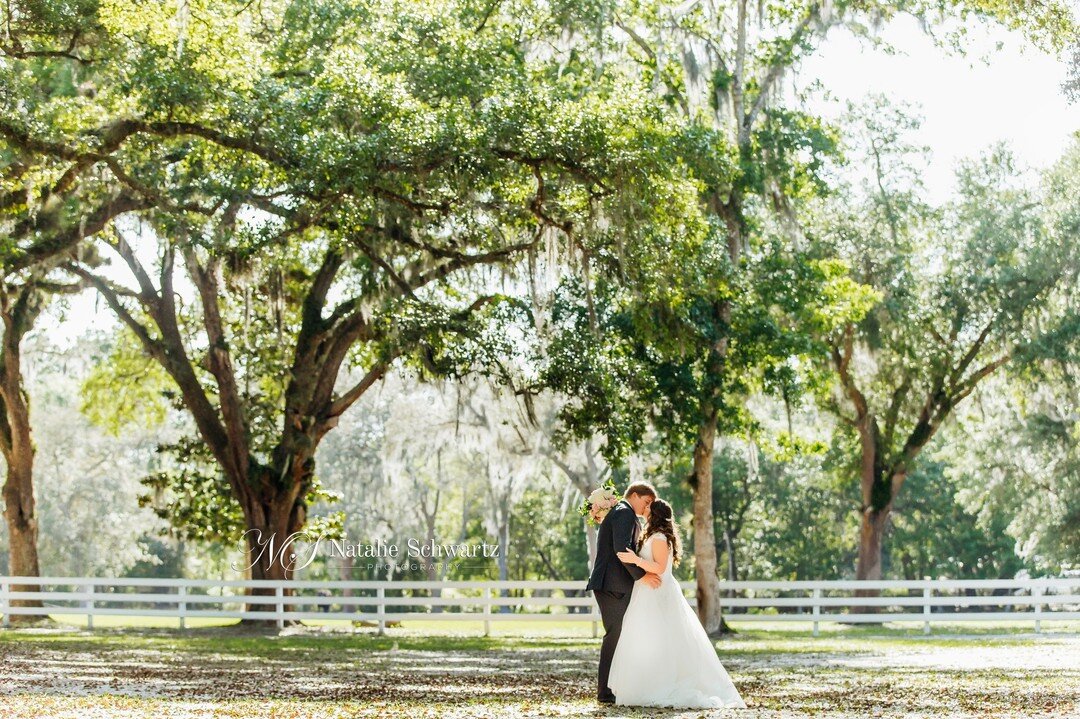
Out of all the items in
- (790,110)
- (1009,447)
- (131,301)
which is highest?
(790,110)

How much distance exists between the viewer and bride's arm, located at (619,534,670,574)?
9.51 meters

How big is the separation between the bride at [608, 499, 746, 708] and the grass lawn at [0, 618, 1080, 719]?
29cm

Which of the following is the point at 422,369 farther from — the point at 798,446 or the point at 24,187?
the point at 798,446

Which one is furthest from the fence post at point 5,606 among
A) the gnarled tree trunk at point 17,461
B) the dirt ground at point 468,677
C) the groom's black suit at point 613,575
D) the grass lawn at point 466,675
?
the groom's black suit at point 613,575

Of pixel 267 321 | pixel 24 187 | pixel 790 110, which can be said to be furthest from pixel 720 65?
pixel 24 187

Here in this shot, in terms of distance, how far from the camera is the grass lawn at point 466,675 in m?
9.23

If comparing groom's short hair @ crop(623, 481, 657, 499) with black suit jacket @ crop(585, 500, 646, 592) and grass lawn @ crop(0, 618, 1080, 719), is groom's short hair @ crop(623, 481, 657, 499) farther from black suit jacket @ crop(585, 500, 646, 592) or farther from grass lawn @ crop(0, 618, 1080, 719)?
grass lawn @ crop(0, 618, 1080, 719)

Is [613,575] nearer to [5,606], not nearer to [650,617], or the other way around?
[650,617]

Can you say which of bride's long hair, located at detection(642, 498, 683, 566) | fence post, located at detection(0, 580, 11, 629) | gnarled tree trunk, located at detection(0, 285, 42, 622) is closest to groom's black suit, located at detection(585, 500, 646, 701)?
bride's long hair, located at detection(642, 498, 683, 566)

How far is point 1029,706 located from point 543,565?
1796 inches

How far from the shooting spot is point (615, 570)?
382 inches

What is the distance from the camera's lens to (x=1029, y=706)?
945cm

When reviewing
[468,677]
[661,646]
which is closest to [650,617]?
[661,646]

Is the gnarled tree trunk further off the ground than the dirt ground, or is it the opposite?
the gnarled tree trunk
